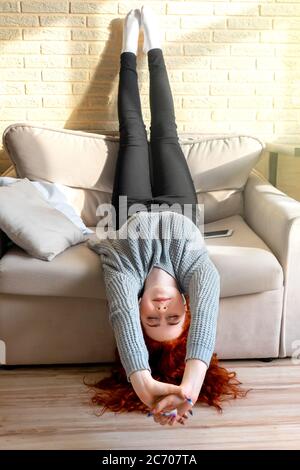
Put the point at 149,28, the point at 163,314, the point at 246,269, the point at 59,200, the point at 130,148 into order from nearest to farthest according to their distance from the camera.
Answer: the point at 163,314 → the point at 246,269 → the point at 59,200 → the point at 130,148 → the point at 149,28

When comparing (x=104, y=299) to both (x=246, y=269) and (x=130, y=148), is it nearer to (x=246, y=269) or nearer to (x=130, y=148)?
(x=246, y=269)

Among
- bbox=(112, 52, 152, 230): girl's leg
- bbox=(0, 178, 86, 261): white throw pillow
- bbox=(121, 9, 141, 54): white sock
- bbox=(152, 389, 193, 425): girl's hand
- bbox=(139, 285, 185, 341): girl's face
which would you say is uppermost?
bbox=(121, 9, 141, 54): white sock

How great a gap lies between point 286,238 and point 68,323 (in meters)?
0.90

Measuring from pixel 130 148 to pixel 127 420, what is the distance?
127cm

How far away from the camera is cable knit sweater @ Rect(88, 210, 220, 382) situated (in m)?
1.71

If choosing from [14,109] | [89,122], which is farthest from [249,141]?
[14,109]

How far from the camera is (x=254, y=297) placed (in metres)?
2.16

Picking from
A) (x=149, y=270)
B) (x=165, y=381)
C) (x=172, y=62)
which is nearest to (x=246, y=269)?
(x=149, y=270)

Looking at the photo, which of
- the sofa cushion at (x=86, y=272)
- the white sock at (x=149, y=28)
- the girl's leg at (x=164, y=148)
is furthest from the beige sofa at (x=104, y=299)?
the white sock at (x=149, y=28)

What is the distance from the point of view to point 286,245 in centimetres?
211

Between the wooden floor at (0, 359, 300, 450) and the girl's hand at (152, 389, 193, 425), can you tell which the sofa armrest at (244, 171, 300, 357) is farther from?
the girl's hand at (152, 389, 193, 425)

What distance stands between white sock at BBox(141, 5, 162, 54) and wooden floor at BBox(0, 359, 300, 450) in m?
1.68

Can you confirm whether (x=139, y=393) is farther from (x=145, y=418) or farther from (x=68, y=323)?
(x=68, y=323)

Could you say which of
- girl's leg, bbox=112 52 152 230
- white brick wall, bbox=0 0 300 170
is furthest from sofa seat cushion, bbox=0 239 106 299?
white brick wall, bbox=0 0 300 170
